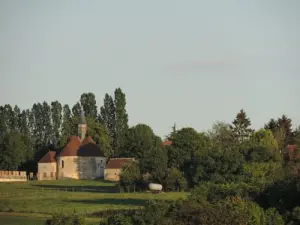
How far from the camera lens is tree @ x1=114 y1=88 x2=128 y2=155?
384 feet

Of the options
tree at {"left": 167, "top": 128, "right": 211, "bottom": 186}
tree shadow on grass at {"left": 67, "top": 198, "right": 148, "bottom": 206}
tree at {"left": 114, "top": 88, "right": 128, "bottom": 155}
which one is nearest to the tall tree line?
tree at {"left": 114, "top": 88, "right": 128, "bottom": 155}

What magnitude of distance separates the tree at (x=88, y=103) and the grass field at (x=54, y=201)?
42355mm

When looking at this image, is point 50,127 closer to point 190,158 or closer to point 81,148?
point 81,148

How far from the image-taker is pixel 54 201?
208ft

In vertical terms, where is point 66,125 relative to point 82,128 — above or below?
above

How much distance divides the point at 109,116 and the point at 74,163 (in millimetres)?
19015

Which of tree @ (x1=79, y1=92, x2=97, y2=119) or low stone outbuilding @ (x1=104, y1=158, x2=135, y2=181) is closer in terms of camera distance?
low stone outbuilding @ (x1=104, y1=158, x2=135, y2=181)

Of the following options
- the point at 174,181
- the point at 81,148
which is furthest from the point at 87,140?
the point at 174,181

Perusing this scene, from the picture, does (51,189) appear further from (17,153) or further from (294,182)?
(294,182)

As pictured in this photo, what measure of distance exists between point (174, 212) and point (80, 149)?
69.8 m

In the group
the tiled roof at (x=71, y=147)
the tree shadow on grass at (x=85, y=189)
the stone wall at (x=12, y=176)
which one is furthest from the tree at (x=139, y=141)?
the stone wall at (x=12, y=176)

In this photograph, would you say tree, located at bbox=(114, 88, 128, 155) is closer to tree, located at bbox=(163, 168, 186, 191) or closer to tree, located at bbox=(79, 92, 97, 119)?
tree, located at bbox=(79, 92, 97, 119)

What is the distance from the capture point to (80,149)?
106125mm

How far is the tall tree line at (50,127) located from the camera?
111250 millimetres
